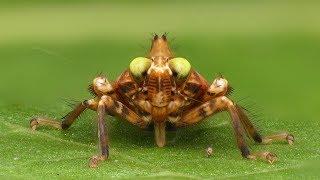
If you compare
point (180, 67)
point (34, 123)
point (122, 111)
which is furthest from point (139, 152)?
point (34, 123)

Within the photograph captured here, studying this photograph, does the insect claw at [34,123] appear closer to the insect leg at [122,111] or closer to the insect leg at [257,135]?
the insect leg at [122,111]

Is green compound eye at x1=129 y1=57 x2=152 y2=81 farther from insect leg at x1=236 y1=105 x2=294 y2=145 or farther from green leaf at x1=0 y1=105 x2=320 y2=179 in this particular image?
insect leg at x1=236 y1=105 x2=294 y2=145

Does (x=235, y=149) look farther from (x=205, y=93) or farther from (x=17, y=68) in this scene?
(x=17, y=68)

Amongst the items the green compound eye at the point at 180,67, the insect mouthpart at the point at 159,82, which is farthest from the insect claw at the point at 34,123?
the green compound eye at the point at 180,67

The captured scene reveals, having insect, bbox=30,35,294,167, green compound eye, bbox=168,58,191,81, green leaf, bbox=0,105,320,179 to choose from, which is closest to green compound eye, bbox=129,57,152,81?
insect, bbox=30,35,294,167

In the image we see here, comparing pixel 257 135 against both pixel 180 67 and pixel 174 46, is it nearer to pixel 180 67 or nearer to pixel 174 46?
pixel 180 67

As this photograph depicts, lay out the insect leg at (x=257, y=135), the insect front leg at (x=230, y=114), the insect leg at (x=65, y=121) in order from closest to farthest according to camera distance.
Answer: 1. the insect front leg at (x=230, y=114)
2. the insect leg at (x=257, y=135)
3. the insect leg at (x=65, y=121)
